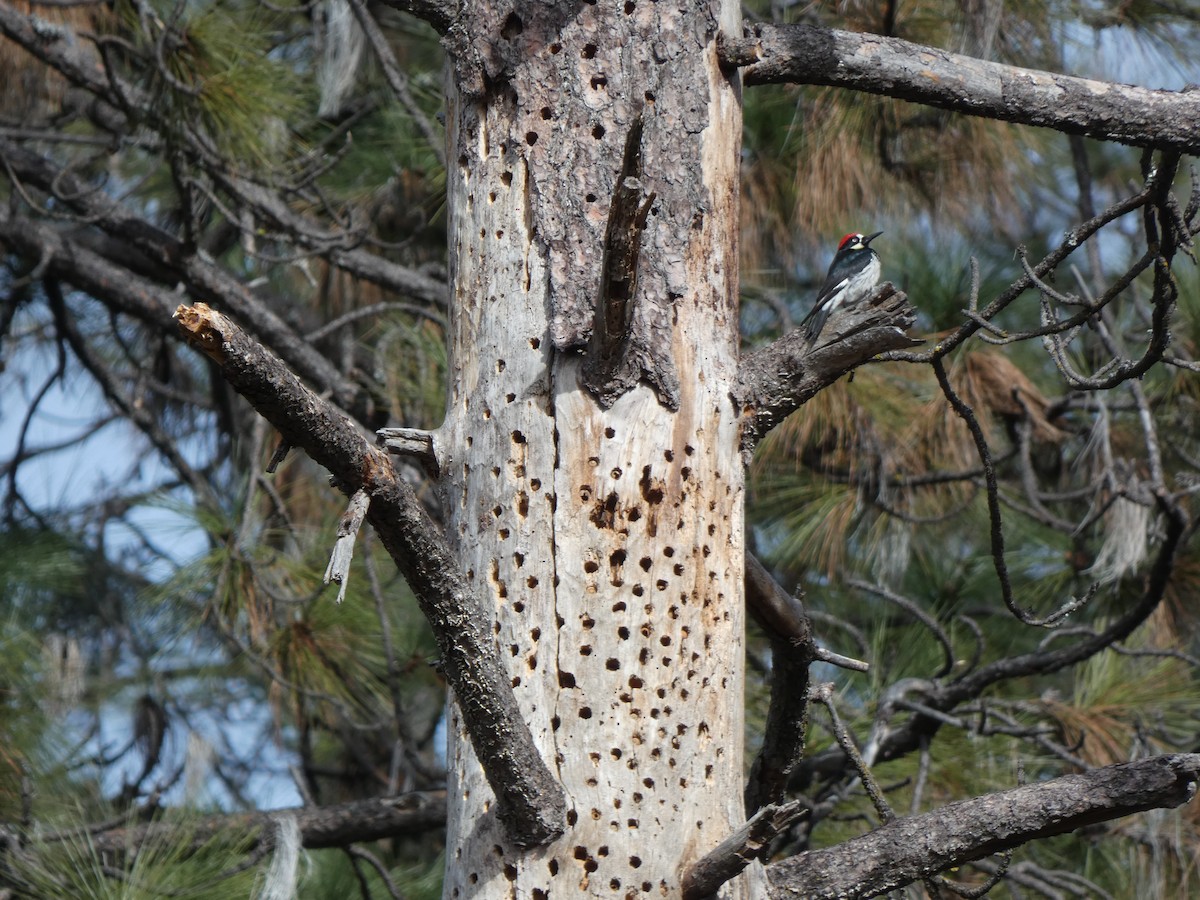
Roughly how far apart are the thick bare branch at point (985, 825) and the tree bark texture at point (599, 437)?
0.11 m

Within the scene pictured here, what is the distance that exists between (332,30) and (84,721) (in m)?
3.19

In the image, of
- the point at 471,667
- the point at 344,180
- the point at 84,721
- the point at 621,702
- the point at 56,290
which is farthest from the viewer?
the point at 84,721

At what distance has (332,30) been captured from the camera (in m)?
4.32

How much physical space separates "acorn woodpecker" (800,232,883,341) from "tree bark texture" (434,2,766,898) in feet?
3.36

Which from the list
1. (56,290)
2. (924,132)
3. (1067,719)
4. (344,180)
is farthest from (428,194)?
(1067,719)

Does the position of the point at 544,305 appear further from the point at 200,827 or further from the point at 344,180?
the point at 344,180

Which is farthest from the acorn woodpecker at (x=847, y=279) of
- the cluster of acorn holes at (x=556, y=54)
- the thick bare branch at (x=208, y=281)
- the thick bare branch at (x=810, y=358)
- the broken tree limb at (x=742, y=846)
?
the broken tree limb at (x=742, y=846)

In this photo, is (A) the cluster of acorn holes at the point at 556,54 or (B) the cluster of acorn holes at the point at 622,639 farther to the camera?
(A) the cluster of acorn holes at the point at 556,54

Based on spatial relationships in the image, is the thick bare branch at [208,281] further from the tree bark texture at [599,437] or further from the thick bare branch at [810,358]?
the thick bare branch at [810,358]

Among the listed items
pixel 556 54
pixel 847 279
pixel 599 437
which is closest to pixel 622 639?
pixel 599 437

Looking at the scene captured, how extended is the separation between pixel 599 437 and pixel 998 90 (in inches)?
33.7

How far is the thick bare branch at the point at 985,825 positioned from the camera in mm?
1629

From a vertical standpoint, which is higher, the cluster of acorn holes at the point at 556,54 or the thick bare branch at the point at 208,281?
the thick bare branch at the point at 208,281

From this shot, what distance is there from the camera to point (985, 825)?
65.6 inches
